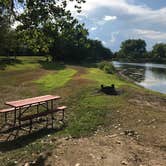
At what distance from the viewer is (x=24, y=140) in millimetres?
14250

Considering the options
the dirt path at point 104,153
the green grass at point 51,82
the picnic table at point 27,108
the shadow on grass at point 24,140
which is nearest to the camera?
the dirt path at point 104,153

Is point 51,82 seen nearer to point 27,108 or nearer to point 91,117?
point 91,117

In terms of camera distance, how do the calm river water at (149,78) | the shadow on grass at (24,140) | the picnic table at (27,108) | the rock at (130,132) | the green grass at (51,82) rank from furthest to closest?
the calm river water at (149,78)
the green grass at (51,82)
the picnic table at (27,108)
the rock at (130,132)
the shadow on grass at (24,140)

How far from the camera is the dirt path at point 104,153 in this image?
35.9ft

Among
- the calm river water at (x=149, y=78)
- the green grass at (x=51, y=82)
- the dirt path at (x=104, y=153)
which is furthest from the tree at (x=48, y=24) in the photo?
the calm river water at (x=149, y=78)

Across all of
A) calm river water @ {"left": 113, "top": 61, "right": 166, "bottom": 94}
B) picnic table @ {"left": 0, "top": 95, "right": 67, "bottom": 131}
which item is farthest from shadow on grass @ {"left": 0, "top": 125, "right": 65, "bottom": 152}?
calm river water @ {"left": 113, "top": 61, "right": 166, "bottom": 94}

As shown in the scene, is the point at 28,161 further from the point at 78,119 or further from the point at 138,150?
the point at 78,119

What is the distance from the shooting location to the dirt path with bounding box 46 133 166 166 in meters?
10.9

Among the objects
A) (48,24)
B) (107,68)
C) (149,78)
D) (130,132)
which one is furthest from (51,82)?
(149,78)

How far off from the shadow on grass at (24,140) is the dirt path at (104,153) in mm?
1608

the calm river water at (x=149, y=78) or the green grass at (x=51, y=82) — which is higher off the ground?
the green grass at (x=51, y=82)

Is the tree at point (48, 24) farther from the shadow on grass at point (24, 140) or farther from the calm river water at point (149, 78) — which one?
the calm river water at point (149, 78)

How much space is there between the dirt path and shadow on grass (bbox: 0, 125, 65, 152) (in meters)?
1.61

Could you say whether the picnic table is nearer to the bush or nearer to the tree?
the tree
